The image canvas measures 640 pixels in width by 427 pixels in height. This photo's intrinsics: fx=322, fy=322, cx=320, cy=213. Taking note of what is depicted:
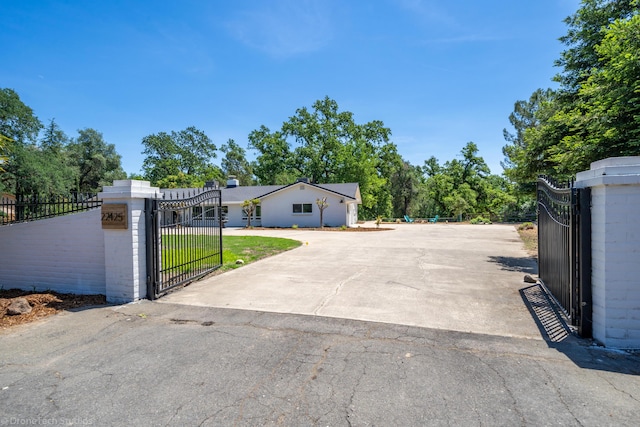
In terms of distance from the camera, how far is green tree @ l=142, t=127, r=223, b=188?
184 ft

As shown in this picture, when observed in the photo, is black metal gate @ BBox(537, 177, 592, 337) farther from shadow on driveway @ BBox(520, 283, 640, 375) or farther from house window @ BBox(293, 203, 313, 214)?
house window @ BBox(293, 203, 313, 214)

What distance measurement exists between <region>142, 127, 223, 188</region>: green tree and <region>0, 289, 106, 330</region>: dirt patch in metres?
49.4

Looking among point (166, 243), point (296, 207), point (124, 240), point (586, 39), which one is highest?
point (586, 39)

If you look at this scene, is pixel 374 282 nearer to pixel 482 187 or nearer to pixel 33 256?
pixel 33 256

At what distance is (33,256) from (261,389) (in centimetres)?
639

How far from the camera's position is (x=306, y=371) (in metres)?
3.40

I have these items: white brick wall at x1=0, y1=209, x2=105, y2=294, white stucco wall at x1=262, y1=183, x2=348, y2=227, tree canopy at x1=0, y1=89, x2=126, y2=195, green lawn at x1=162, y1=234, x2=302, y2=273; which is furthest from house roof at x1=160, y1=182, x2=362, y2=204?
white brick wall at x1=0, y1=209, x2=105, y2=294

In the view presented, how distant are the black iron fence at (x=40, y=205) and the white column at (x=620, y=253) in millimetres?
8098

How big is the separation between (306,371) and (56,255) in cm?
603

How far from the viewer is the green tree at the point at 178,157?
56.2 metres

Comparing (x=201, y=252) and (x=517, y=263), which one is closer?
(x=201, y=252)

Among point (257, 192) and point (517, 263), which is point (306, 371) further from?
point (257, 192)

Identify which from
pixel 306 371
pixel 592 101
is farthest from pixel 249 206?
pixel 306 371

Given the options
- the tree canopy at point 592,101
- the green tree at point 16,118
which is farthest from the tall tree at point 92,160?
the tree canopy at point 592,101
